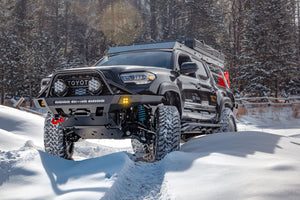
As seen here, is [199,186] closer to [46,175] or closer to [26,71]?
[46,175]

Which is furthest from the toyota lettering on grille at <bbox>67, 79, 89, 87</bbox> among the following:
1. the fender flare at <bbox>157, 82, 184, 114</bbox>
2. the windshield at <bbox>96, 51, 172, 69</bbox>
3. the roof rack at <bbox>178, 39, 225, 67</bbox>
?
the roof rack at <bbox>178, 39, 225, 67</bbox>

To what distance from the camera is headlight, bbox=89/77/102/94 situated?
4.01 metres

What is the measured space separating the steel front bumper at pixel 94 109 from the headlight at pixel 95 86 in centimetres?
11

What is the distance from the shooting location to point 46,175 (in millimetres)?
3129

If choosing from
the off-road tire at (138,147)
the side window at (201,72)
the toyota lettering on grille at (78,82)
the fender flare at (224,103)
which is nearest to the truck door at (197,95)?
the side window at (201,72)

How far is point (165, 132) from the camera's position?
4145 mm

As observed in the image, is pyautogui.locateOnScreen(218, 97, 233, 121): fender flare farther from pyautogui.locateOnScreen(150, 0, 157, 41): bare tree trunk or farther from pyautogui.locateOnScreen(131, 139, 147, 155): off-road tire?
pyautogui.locateOnScreen(150, 0, 157, 41): bare tree trunk

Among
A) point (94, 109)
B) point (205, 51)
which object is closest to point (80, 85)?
point (94, 109)

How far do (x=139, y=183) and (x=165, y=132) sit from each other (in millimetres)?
1051

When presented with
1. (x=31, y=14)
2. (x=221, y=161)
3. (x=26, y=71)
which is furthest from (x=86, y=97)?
(x=31, y=14)

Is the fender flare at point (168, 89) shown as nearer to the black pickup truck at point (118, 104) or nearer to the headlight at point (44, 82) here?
the black pickup truck at point (118, 104)

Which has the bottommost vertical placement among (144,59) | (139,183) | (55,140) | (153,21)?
(139,183)

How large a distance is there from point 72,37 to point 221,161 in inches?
1552

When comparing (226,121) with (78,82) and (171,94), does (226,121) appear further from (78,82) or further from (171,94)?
(78,82)
